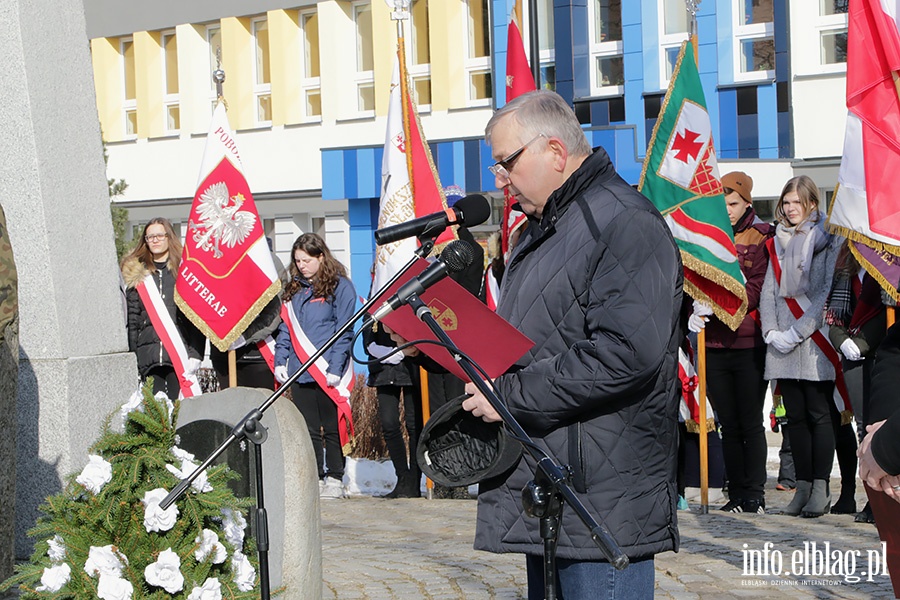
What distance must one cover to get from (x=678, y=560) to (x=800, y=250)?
2583 mm

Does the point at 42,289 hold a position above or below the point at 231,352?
above

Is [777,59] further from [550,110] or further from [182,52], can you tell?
[550,110]

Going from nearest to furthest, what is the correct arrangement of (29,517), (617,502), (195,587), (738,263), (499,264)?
(617,502), (195,587), (29,517), (738,263), (499,264)

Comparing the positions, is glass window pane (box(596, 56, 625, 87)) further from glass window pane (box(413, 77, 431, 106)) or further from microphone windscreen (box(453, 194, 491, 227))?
microphone windscreen (box(453, 194, 491, 227))

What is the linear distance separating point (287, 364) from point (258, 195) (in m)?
17.3

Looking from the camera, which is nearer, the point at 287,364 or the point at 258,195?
the point at 287,364

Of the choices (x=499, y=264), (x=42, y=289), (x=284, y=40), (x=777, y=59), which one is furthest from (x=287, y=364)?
→ (x=284, y=40)

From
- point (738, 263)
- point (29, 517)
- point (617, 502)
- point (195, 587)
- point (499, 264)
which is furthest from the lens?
point (499, 264)

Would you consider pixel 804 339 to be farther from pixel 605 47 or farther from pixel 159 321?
pixel 605 47

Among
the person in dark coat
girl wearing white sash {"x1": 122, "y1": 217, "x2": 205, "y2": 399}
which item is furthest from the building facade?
girl wearing white sash {"x1": 122, "y1": 217, "x2": 205, "y2": 399}

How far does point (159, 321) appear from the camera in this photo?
33.7 ft

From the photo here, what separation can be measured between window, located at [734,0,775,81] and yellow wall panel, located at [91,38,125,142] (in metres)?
14.3

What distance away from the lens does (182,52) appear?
2794cm

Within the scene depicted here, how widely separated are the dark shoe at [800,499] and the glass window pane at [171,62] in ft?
73.9
